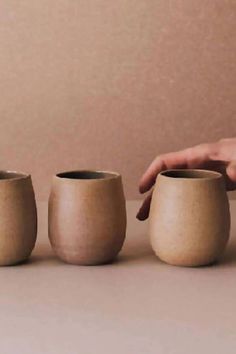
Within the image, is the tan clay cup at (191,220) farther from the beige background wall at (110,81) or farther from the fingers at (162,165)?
the beige background wall at (110,81)

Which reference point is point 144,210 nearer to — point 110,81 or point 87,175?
point 87,175

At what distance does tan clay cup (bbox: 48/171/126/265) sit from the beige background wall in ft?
1.38

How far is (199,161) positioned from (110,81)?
0.32 metres

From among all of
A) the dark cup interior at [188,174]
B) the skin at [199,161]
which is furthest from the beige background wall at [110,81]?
the dark cup interior at [188,174]

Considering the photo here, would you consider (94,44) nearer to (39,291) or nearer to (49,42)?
(49,42)

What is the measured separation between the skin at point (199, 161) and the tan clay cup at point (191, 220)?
0.13 meters

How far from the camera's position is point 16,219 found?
2.60 ft

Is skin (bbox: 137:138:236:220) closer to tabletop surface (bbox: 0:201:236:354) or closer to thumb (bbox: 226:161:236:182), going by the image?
thumb (bbox: 226:161:236:182)

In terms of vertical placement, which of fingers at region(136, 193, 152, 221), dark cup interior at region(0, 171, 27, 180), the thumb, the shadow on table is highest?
dark cup interior at region(0, 171, 27, 180)

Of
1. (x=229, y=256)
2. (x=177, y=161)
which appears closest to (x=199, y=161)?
(x=177, y=161)

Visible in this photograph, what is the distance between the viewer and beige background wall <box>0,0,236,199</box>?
119 centimetres

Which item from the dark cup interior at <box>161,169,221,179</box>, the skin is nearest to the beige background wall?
the skin

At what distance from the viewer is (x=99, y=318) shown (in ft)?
2.11

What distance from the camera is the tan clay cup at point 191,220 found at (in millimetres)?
778
